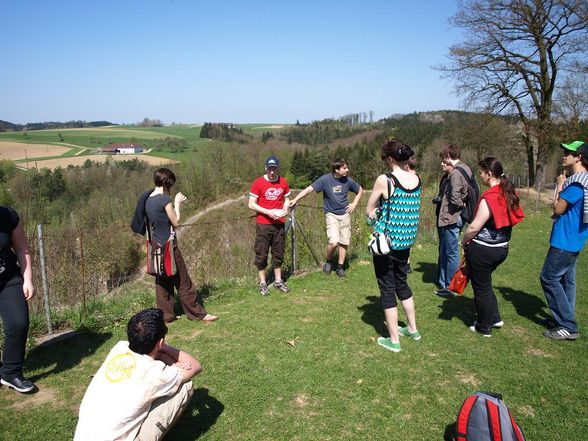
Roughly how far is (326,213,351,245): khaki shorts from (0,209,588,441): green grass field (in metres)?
0.95

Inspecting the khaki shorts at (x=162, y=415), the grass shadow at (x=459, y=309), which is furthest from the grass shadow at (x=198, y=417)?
the grass shadow at (x=459, y=309)

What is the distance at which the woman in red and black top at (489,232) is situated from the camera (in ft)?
12.9

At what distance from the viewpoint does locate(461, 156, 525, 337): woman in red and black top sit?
394 cm

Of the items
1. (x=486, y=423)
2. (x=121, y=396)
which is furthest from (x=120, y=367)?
(x=486, y=423)

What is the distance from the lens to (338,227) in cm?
633

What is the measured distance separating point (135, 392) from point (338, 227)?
14.5 ft

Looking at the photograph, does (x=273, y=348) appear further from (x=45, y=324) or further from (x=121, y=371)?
(x=45, y=324)

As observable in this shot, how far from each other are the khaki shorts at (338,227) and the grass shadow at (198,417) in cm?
342

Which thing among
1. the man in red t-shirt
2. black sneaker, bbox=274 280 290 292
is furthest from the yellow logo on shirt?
black sneaker, bbox=274 280 290 292

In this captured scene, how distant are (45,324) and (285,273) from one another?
11.8ft

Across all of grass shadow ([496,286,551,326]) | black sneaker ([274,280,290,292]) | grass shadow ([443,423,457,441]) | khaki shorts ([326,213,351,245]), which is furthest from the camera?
khaki shorts ([326,213,351,245])

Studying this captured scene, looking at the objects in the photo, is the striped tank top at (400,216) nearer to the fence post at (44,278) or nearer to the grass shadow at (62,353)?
the grass shadow at (62,353)

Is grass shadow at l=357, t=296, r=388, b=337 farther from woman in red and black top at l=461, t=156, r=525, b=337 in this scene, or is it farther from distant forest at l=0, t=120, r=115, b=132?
distant forest at l=0, t=120, r=115, b=132

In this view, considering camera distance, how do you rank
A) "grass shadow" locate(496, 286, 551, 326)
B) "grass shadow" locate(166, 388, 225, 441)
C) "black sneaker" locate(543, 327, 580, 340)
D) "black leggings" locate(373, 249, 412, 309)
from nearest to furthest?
"grass shadow" locate(166, 388, 225, 441) < "black leggings" locate(373, 249, 412, 309) < "black sneaker" locate(543, 327, 580, 340) < "grass shadow" locate(496, 286, 551, 326)
